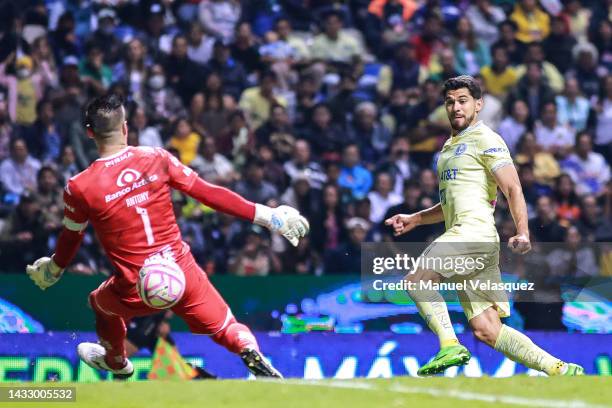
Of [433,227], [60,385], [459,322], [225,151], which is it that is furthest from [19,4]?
[60,385]

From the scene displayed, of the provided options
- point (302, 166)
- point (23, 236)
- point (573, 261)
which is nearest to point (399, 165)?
point (302, 166)

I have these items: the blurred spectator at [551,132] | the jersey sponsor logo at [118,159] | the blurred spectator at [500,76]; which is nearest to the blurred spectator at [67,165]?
the blurred spectator at [500,76]

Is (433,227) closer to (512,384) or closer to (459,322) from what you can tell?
(459,322)

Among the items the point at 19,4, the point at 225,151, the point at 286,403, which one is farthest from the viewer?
the point at 19,4

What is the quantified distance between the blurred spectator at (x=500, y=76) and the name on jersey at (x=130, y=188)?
34.0 feet

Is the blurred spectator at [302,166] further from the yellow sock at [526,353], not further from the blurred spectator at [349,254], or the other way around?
the yellow sock at [526,353]

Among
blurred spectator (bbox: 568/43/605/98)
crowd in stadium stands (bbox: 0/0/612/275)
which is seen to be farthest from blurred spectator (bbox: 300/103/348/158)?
blurred spectator (bbox: 568/43/605/98)

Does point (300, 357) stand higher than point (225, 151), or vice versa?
point (225, 151)

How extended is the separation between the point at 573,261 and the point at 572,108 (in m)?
4.86

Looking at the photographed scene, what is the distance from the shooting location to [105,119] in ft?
30.9

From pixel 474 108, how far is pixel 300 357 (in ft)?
15.7

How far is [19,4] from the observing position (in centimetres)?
1903

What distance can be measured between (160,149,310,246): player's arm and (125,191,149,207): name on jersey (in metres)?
0.22

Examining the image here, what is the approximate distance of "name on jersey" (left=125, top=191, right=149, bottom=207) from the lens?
9323mm
